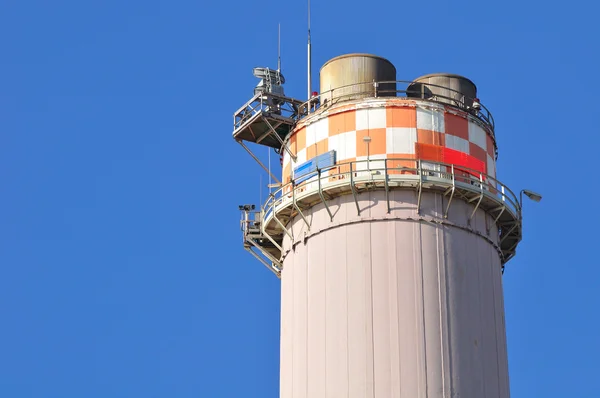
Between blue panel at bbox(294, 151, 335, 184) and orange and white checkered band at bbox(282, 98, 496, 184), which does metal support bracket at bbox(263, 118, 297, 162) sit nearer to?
orange and white checkered band at bbox(282, 98, 496, 184)

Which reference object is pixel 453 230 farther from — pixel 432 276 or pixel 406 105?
pixel 406 105

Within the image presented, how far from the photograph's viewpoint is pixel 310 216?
54.5m

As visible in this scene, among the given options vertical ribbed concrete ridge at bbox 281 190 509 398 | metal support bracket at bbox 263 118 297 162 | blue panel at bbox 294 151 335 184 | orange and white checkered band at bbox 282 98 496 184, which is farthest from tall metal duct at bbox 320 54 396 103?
vertical ribbed concrete ridge at bbox 281 190 509 398

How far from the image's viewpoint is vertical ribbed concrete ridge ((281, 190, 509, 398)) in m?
50.7

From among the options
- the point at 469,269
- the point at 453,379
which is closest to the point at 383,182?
the point at 469,269

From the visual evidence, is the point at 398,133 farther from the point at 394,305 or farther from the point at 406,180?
the point at 394,305

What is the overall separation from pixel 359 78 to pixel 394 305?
1037cm

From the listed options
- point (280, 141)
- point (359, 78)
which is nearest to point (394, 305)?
point (359, 78)

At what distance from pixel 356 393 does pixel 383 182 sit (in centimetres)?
844

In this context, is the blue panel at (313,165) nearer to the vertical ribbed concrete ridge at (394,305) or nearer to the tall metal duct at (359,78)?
the vertical ribbed concrete ridge at (394,305)

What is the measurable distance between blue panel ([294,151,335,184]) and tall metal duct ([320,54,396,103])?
277cm

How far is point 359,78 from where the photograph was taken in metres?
56.1

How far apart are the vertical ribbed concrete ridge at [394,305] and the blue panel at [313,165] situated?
4.69 feet

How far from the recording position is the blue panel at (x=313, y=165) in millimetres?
54500
